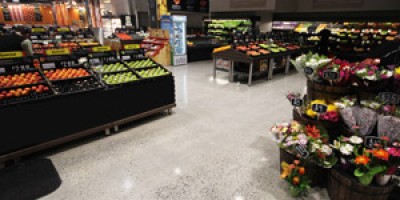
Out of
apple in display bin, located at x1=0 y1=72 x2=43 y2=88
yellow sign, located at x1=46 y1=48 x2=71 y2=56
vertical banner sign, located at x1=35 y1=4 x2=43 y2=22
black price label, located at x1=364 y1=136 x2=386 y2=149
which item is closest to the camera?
black price label, located at x1=364 y1=136 x2=386 y2=149

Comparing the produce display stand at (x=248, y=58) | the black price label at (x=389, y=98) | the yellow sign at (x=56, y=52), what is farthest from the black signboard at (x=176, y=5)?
the black price label at (x=389, y=98)

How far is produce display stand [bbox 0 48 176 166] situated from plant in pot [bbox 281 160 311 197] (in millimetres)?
2697

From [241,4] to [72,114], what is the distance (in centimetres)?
1084

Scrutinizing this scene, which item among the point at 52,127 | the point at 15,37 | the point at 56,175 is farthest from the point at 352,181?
the point at 15,37

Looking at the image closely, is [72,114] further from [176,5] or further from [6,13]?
[6,13]

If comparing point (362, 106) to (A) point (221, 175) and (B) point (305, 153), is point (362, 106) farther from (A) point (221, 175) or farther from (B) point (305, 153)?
(A) point (221, 175)

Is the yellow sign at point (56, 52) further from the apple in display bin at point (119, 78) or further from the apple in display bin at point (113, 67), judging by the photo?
the apple in display bin at point (119, 78)

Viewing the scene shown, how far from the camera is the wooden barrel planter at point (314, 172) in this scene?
2424mm

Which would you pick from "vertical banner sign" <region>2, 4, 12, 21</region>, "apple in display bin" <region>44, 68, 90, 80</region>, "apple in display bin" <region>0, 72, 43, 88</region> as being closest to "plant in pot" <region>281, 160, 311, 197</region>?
"apple in display bin" <region>44, 68, 90, 80</region>

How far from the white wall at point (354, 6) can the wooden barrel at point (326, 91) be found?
28.4ft

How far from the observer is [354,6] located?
9.12m

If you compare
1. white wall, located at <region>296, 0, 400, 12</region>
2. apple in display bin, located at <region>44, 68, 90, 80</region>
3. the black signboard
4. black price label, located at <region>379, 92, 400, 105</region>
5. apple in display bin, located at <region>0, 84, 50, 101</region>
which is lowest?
apple in display bin, located at <region>0, 84, 50, 101</region>

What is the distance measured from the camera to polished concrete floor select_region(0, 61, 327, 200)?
2.50m

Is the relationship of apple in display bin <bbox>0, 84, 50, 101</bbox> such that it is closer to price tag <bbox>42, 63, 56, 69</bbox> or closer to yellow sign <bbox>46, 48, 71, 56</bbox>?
price tag <bbox>42, 63, 56, 69</bbox>
